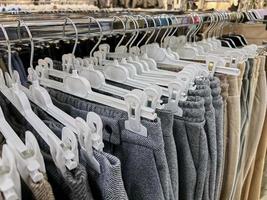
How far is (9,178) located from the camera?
34 cm

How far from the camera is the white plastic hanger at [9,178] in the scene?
33 centimetres

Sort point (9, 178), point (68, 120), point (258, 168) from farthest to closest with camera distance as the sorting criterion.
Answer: point (258, 168) → point (68, 120) → point (9, 178)

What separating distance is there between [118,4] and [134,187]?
3084 millimetres

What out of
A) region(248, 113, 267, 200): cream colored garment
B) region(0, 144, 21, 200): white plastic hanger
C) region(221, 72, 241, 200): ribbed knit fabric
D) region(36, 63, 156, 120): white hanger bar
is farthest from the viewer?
region(248, 113, 267, 200): cream colored garment

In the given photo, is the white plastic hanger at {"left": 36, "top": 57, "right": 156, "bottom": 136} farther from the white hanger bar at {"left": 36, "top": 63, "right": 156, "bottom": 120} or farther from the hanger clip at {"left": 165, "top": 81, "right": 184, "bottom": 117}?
the hanger clip at {"left": 165, "top": 81, "right": 184, "bottom": 117}

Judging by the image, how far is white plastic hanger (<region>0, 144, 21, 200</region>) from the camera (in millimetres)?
335

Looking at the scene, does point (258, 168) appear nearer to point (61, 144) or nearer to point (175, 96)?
point (175, 96)

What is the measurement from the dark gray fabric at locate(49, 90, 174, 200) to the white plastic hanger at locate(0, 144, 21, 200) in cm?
22

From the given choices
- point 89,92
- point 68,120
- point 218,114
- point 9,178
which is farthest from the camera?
point 218,114

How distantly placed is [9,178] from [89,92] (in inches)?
12.0

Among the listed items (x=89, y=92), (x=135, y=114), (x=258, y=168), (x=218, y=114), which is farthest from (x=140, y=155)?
(x=258, y=168)

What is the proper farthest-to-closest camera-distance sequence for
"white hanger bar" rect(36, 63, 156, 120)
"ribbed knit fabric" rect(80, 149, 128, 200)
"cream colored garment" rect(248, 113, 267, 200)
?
"cream colored garment" rect(248, 113, 267, 200), "white hanger bar" rect(36, 63, 156, 120), "ribbed knit fabric" rect(80, 149, 128, 200)

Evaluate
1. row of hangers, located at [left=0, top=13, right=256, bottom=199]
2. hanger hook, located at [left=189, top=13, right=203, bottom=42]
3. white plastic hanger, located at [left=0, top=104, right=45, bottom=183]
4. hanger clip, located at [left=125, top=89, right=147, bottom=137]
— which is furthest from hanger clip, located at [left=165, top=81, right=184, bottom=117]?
hanger hook, located at [left=189, top=13, right=203, bottom=42]

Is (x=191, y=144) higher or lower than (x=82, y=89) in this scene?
lower
